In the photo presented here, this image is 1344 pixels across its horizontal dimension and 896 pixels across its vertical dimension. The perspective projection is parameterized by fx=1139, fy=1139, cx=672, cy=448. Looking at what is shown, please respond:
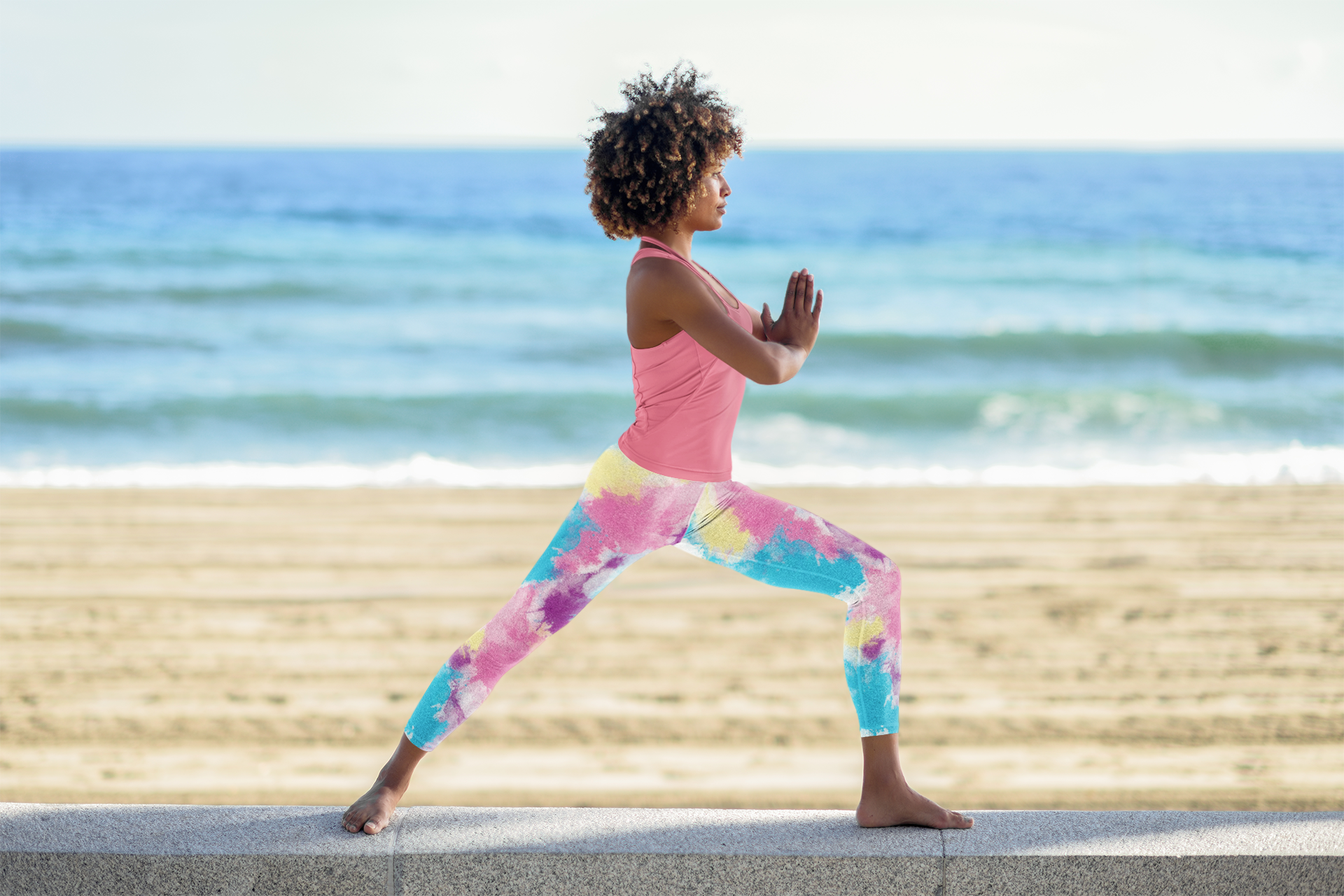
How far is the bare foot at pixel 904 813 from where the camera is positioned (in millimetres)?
2322

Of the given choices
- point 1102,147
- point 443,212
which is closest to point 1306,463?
point 443,212

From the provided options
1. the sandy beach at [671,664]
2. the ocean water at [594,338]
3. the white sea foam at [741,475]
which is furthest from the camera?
the ocean water at [594,338]

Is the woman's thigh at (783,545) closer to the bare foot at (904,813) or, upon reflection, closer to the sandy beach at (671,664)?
the bare foot at (904,813)

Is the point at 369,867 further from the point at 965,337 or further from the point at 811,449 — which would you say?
the point at 965,337

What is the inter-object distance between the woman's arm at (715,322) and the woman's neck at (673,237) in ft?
0.26

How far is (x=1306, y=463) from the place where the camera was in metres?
9.44

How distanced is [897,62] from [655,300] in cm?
3969

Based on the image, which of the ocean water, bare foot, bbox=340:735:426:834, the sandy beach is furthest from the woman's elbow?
the ocean water

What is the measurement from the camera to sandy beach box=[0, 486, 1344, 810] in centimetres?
348

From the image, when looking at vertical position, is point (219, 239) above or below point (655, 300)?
above

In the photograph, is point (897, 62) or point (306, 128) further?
point (306, 128)

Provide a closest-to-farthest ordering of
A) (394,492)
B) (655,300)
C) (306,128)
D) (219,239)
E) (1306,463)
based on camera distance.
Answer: (655,300)
(394,492)
(1306,463)
(219,239)
(306,128)

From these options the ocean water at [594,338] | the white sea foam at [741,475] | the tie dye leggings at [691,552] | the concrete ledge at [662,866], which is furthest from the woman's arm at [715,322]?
the ocean water at [594,338]

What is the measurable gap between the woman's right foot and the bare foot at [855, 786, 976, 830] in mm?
970
